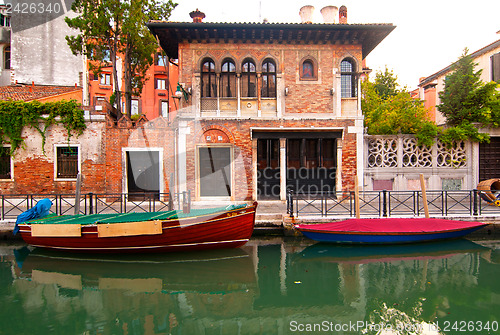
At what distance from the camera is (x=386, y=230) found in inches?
356

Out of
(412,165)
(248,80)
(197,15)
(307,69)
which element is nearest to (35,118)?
(197,15)

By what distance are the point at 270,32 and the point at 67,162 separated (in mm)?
9432

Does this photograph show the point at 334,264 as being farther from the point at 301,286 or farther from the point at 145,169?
the point at 145,169

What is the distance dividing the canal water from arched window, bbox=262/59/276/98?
6068 millimetres

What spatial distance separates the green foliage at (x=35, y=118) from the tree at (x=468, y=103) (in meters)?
14.8

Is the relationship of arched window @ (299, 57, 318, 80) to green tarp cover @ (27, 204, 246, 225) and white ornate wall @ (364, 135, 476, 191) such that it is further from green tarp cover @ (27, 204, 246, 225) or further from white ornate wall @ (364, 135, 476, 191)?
green tarp cover @ (27, 204, 246, 225)

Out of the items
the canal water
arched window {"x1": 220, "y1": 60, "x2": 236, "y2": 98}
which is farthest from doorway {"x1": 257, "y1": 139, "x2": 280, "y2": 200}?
the canal water

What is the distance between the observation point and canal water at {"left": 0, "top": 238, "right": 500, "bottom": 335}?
5.38 m

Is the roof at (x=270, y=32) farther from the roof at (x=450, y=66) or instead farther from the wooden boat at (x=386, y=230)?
the wooden boat at (x=386, y=230)

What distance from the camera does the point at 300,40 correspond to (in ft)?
41.4

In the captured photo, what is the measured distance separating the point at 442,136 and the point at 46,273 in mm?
14263

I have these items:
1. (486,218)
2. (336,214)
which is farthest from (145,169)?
(486,218)

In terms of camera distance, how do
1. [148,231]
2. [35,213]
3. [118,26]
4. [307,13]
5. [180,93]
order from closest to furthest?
[148,231]
[35,213]
[180,93]
[307,13]
[118,26]

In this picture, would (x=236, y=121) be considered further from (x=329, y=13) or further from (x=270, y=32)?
(x=329, y=13)
